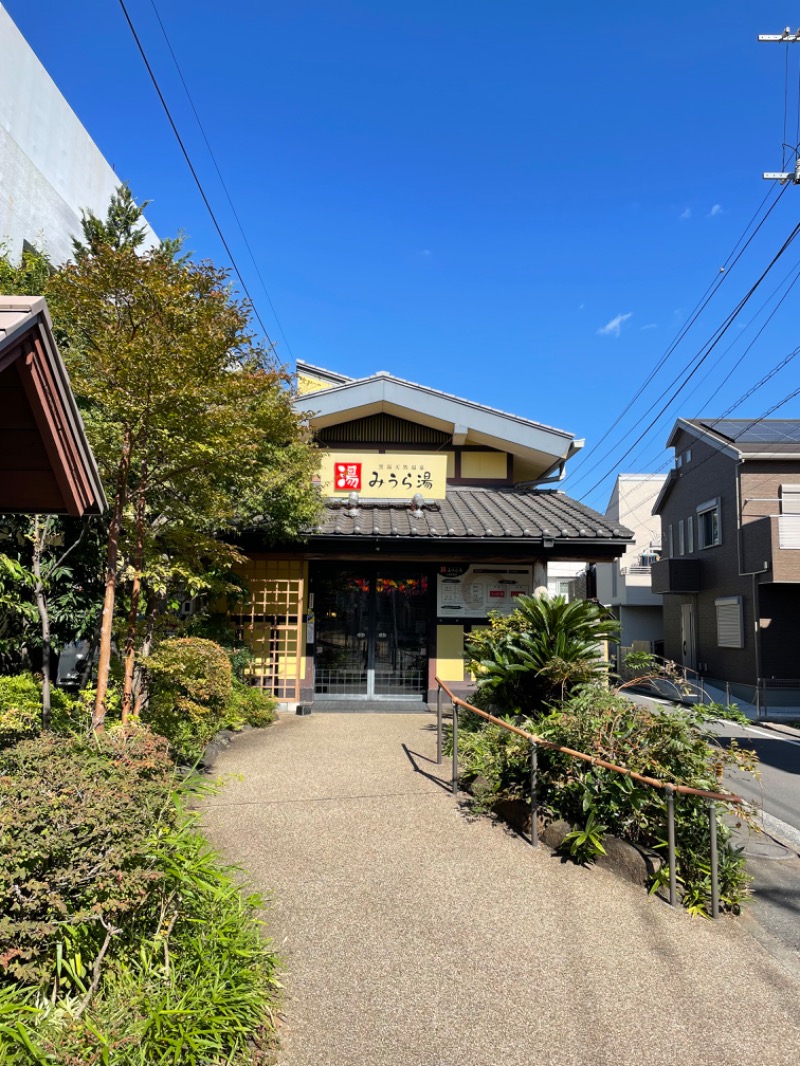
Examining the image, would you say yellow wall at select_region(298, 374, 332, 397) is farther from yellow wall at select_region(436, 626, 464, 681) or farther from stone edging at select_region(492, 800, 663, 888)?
stone edging at select_region(492, 800, 663, 888)

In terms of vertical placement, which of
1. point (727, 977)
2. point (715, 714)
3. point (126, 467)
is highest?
point (126, 467)

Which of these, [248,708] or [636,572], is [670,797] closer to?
[248,708]

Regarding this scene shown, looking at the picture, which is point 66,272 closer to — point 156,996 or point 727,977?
point 156,996

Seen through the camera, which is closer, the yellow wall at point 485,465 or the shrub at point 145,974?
the shrub at point 145,974

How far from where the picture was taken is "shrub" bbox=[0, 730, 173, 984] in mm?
2428

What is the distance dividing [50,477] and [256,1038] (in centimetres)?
287

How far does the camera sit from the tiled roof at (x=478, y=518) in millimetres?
9523

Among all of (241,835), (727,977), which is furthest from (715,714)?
(241,835)

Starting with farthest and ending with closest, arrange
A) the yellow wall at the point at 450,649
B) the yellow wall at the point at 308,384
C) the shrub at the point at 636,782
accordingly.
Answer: the yellow wall at the point at 308,384 → the yellow wall at the point at 450,649 → the shrub at the point at 636,782

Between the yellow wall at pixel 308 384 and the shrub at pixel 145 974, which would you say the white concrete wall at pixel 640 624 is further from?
the shrub at pixel 145 974

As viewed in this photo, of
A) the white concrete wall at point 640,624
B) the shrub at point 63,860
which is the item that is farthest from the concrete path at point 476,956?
the white concrete wall at point 640,624

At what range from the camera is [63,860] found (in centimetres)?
260

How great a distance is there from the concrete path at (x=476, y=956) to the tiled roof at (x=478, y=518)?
488cm

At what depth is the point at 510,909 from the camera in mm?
3840
